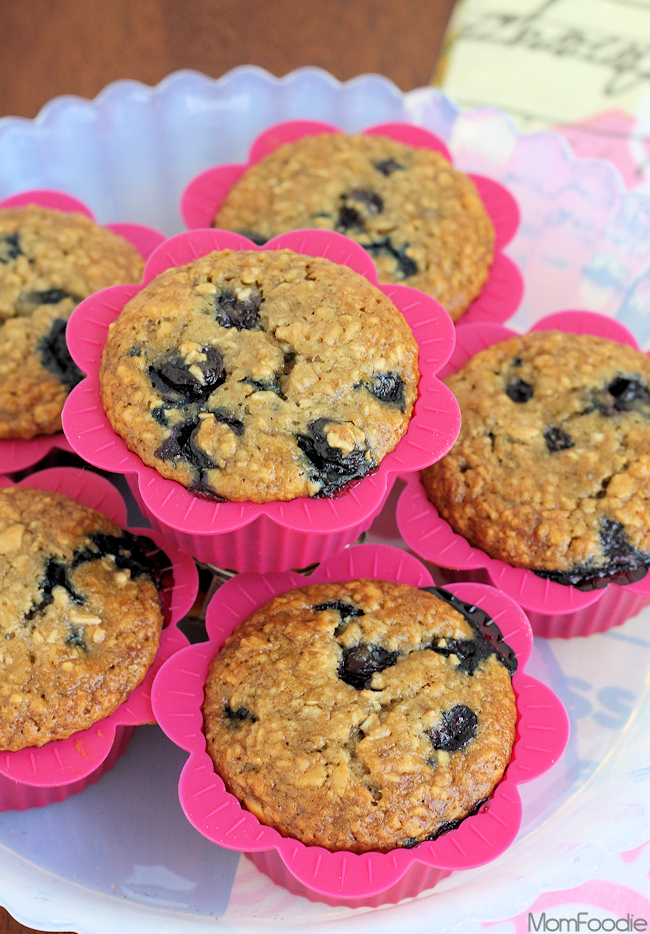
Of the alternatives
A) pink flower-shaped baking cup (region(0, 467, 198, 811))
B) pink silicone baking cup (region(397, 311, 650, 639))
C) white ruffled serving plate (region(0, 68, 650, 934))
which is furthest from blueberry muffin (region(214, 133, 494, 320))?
pink flower-shaped baking cup (region(0, 467, 198, 811))

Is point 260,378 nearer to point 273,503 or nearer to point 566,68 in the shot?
point 273,503

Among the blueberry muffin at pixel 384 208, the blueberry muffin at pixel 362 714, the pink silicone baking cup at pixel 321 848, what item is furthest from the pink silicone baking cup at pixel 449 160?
the blueberry muffin at pixel 362 714

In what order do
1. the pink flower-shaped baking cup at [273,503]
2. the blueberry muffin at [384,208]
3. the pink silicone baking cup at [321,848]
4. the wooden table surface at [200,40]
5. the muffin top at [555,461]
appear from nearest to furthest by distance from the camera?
the pink silicone baking cup at [321,848]
the pink flower-shaped baking cup at [273,503]
the muffin top at [555,461]
the blueberry muffin at [384,208]
the wooden table surface at [200,40]

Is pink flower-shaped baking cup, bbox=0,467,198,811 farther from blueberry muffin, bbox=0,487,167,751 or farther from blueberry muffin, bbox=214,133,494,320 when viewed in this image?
blueberry muffin, bbox=214,133,494,320

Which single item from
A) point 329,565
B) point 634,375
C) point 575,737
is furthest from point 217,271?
point 575,737

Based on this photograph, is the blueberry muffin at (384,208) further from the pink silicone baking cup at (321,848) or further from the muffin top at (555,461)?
the pink silicone baking cup at (321,848)

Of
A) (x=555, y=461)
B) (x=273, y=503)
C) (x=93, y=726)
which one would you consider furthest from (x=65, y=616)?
(x=555, y=461)

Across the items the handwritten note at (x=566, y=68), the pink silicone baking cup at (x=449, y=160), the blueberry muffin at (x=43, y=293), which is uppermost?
the handwritten note at (x=566, y=68)
